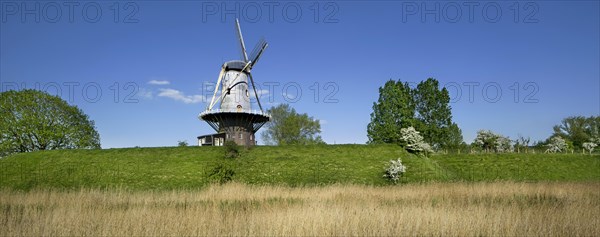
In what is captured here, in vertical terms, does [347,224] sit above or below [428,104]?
below

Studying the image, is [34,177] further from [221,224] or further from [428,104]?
[428,104]

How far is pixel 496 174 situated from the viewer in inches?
1257

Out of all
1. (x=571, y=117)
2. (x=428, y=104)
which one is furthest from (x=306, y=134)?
(x=571, y=117)

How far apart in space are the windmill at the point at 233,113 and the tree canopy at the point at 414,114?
13.6 meters

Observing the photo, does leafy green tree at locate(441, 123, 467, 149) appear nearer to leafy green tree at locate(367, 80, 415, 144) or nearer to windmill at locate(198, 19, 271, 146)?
leafy green tree at locate(367, 80, 415, 144)

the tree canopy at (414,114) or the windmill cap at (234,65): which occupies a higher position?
the windmill cap at (234,65)

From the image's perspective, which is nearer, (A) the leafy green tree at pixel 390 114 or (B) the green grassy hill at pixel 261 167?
(B) the green grassy hill at pixel 261 167

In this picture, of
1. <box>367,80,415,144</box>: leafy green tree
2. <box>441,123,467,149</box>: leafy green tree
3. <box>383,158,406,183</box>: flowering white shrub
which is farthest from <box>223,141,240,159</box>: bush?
<box>441,123,467,149</box>: leafy green tree

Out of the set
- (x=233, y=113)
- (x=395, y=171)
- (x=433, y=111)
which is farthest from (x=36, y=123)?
(x=433, y=111)

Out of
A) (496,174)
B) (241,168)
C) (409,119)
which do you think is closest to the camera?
(241,168)

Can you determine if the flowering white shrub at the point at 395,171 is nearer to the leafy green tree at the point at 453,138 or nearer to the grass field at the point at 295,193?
the grass field at the point at 295,193

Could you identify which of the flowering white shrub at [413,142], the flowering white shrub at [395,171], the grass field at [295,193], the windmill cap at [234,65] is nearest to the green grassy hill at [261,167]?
the grass field at [295,193]

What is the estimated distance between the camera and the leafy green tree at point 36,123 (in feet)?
138

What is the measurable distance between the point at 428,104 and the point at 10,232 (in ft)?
152
